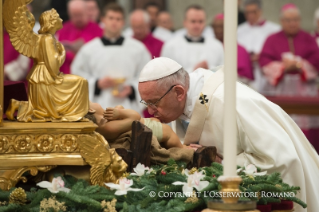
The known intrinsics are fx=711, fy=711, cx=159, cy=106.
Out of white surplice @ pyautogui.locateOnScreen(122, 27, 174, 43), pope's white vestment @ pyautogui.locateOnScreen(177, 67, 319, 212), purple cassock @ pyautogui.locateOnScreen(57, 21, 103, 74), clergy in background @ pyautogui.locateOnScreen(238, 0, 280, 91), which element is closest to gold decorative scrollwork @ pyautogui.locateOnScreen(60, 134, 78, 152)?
pope's white vestment @ pyautogui.locateOnScreen(177, 67, 319, 212)

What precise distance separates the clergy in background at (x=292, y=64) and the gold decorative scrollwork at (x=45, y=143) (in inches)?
258

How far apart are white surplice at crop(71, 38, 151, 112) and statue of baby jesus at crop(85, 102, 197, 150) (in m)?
5.31

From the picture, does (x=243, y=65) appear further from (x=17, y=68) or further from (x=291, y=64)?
(x=17, y=68)

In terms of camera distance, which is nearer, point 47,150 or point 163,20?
point 47,150

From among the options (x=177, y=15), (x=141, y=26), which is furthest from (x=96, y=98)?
(x=177, y=15)

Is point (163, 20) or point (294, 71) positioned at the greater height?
point (163, 20)

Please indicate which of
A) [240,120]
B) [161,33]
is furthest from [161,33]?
[240,120]

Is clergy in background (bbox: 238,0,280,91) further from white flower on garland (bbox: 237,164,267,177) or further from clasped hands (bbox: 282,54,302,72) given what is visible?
white flower on garland (bbox: 237,164,267,177)

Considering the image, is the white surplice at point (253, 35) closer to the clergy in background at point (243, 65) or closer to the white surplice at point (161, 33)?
the clergy in background at point (243, 65)

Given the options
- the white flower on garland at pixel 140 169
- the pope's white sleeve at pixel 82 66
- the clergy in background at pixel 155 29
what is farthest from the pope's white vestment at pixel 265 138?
the clergy in background at pixel 155 29

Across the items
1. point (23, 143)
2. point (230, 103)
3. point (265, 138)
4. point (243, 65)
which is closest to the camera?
point (230, 103)

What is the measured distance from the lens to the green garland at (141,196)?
7.50 ft

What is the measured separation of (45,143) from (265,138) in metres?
1.05

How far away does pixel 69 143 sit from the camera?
8.10 feet
